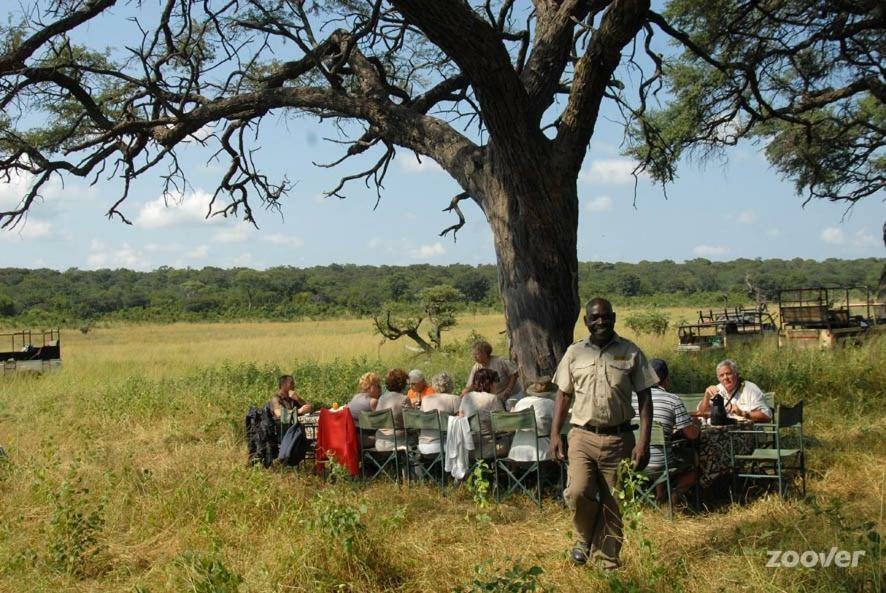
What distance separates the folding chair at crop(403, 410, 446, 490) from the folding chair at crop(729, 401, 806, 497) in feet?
6.99

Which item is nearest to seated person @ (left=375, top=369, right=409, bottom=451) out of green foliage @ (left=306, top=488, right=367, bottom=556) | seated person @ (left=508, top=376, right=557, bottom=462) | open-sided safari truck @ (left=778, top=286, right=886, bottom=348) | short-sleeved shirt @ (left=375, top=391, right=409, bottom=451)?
short-sleeved shirt @ (left=375, top=391, right=409, bottom=451)

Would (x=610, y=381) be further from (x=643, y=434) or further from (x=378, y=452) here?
(x=378, y=452)

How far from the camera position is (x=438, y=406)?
725cm

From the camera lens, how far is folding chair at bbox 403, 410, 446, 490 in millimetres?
6770

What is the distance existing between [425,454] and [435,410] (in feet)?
1.18

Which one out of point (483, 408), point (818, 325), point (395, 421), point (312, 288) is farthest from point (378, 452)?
point (312, 288)

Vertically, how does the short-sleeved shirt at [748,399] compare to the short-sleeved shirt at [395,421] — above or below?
above

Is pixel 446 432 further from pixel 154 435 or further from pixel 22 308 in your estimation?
pixel 22 308

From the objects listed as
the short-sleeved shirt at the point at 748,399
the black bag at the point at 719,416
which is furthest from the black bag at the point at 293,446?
the short-sleeved shirt at the point at 748,399

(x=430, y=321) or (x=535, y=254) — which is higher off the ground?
(x=535, y=254)

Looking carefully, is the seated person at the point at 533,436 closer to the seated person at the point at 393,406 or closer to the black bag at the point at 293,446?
the seated person at the point at 393,406

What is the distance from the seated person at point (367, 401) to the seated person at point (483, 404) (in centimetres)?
87

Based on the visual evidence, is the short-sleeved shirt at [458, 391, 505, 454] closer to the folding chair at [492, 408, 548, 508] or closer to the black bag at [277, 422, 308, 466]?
the folding chair at [492, 408, 548, 508]

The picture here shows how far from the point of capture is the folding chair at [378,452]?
6.99 meters
